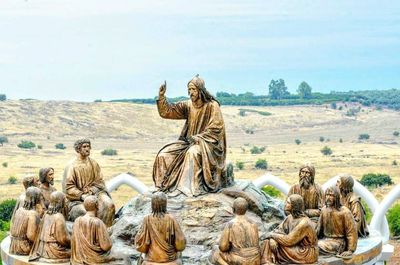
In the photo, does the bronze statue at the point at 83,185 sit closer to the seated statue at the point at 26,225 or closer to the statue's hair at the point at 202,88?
the seated statue at the point at 26,225

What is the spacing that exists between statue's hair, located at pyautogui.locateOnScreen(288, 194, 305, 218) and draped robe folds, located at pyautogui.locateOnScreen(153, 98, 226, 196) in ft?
9.76

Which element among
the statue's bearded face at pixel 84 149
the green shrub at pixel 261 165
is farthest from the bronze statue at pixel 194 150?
the green shrub at pixel 261 165

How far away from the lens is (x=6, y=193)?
2350 inches

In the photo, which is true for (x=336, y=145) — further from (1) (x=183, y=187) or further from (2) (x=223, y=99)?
(1) (x=183, y=187)

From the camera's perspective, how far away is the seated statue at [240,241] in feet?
58.8

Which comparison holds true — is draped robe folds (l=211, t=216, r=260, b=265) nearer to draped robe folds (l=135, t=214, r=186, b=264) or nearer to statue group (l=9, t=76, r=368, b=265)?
statue group (l=9, t=76, r=368, b=265)

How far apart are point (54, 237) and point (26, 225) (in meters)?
1.05

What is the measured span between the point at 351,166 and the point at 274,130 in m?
26.6

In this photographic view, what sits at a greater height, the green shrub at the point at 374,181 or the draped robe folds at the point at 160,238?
the draped robe folds at the point at 160,238

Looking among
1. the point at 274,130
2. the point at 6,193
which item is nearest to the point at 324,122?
the point at 274,130

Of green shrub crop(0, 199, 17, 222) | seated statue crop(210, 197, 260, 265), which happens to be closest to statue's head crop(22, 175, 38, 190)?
seated statue crop(210, 197, 260, 265)

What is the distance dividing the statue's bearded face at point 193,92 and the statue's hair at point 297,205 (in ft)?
13.1

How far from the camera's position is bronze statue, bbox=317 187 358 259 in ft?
63.3

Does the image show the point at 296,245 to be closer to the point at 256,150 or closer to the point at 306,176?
the point at 306,176
